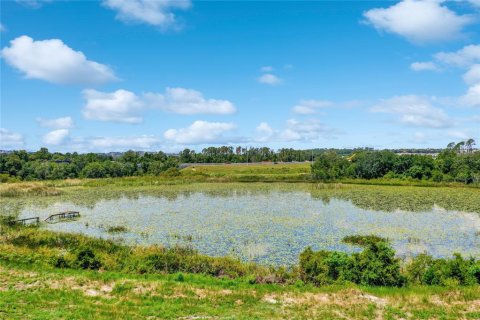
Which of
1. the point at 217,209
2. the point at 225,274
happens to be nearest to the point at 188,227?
the point at 217,209

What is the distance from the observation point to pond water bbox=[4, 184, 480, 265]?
21.7 meters

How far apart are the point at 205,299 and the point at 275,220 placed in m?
18.8

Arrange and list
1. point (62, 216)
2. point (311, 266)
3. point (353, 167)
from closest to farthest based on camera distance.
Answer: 1. point (311, 266)
2. point (62, 216)
3. point (353, 167)

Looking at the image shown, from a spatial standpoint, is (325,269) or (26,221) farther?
(26,221)

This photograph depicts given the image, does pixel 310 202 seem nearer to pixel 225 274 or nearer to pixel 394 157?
pixel 225 274

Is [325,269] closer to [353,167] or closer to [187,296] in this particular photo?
[187,296]

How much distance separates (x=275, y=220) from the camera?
1171 inches

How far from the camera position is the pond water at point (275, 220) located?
71.2ft

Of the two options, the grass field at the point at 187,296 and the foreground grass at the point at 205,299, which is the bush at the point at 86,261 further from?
the foreground grass at the point at 205,299

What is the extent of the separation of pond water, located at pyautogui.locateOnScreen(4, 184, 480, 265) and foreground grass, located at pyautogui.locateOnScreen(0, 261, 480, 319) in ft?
21.3

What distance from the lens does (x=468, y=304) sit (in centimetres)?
1079

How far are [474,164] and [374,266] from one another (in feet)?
207

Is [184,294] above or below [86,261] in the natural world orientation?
below

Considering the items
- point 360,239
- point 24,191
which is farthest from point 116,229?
point 24,191
